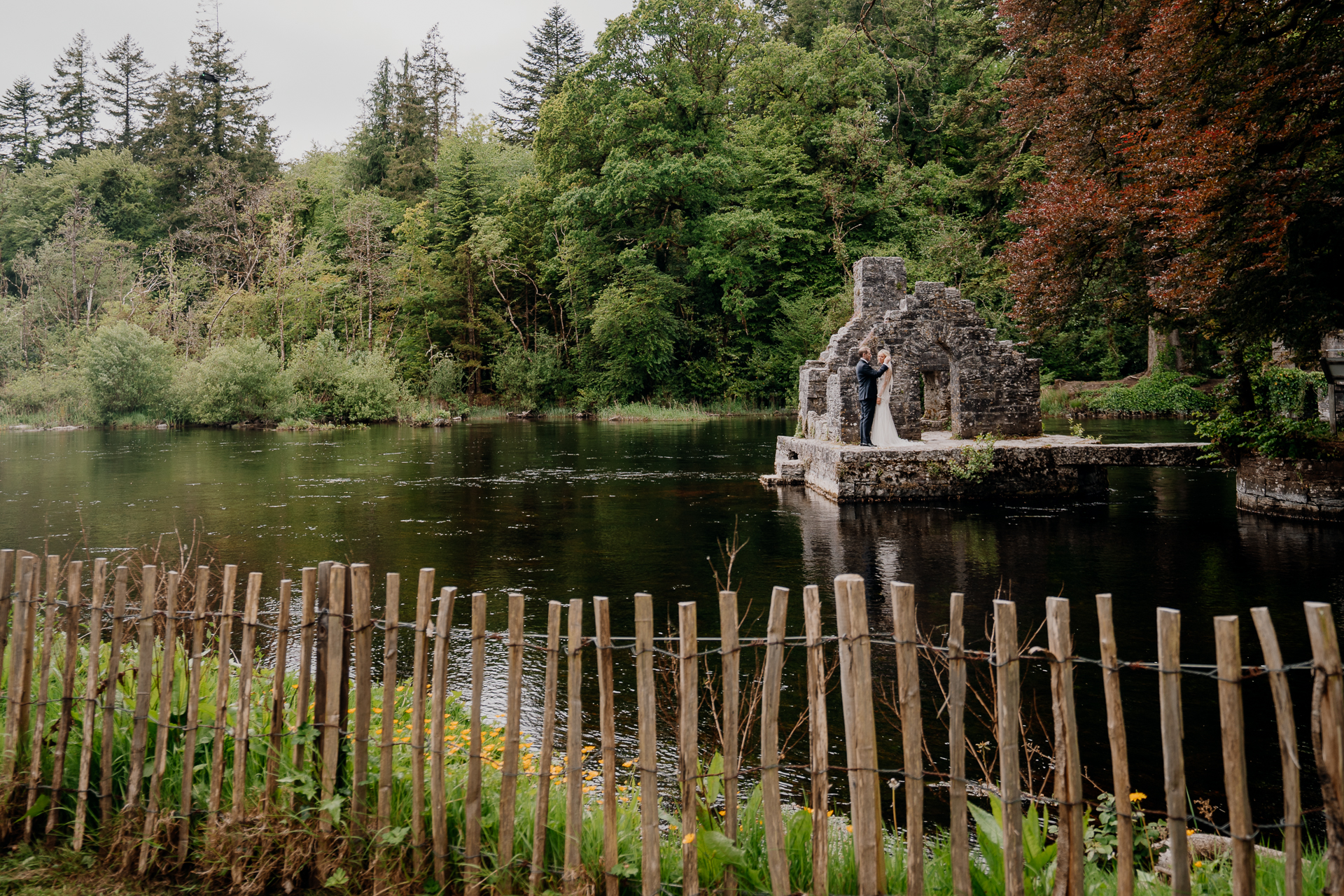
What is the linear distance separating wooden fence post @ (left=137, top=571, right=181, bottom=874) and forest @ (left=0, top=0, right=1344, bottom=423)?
1987 cm

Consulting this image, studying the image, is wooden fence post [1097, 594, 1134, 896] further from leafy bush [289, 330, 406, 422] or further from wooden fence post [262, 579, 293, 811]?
leafy bush [289, 330, 406, 422]

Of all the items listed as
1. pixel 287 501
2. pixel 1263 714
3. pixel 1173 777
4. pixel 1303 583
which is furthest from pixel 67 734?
pixel 287 501

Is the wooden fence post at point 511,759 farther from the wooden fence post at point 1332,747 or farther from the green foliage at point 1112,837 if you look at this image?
the wooden fence post at point 1332,747

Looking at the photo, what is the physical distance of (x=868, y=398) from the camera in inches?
633

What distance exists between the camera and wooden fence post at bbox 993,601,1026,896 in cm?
268

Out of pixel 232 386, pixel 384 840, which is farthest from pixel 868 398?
pixel 232 386

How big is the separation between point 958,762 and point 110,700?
307cm

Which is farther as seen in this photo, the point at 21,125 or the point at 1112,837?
the point at 21,125

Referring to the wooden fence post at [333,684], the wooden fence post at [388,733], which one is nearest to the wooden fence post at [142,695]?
the wooden fence post at [333,684]

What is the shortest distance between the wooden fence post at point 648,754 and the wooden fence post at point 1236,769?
Answer: 1.58 metres

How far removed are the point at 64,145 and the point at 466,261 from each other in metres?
36.1

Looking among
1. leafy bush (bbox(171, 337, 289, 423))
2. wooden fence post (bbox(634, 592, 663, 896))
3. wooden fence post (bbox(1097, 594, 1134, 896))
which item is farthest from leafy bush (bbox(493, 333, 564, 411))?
wooden fence post (bbox(1097, 594, 1134, 896))

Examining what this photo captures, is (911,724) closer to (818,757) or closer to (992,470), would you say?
(818,757)

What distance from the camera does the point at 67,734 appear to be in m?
3.63
